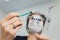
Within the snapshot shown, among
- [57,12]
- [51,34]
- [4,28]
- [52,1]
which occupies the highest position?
[52,1]

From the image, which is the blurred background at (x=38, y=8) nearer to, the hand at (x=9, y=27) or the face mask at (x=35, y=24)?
the face mask at (x=35, y=24)

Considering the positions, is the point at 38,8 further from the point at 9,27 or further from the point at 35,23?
the point at 9,27

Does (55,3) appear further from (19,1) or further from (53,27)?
(19,1)


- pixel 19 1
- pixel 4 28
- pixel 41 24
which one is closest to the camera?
pixel 4 28

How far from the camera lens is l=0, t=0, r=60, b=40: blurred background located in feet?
4.30

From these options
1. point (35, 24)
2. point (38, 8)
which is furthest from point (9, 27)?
point (38, 8)

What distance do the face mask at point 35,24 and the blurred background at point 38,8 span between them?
35cm

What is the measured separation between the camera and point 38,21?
35.5 inches

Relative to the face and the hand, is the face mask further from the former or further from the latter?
the hand

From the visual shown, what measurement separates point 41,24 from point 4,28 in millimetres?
336

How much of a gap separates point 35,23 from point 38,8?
0.54 meters

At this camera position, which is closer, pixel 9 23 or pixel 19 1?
pixel 9 23

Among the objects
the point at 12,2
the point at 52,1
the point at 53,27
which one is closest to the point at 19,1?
the point at 12,2

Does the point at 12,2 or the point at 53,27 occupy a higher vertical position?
the point at 12,2
